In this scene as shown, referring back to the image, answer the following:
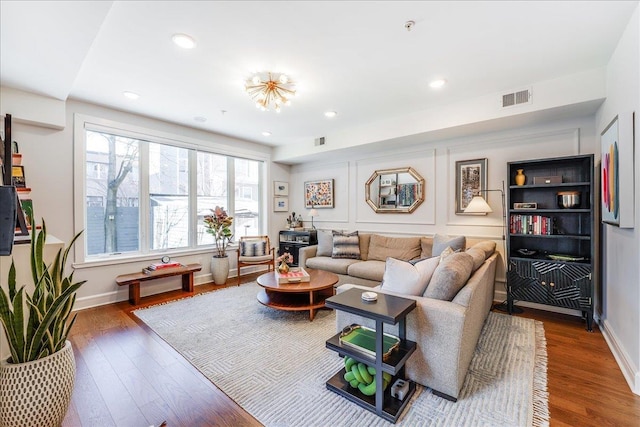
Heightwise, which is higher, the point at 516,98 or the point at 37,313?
the point at 516,98

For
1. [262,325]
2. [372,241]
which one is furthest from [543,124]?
[262,325]

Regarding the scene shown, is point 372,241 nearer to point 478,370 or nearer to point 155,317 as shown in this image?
point 478,370

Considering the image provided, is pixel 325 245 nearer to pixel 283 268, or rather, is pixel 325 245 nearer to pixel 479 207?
pixel 283 268

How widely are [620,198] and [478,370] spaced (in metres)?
1.76

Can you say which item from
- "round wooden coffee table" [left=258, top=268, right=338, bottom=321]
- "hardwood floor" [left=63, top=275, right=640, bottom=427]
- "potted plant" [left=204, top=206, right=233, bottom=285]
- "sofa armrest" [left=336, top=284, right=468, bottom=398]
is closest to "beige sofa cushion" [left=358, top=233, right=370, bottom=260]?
"round wooden coffee table" [left=258, top=268, right=338, bottom=321]

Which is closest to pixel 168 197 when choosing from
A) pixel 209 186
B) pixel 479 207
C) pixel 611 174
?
pixel 209 186

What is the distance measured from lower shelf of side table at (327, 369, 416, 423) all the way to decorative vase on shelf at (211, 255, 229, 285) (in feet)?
10.4

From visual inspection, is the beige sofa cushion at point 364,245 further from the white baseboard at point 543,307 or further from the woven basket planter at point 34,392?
the woven basket planter at point 34,392

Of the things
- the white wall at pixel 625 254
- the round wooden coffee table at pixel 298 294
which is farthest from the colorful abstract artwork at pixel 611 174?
the round wooden coffee table at pixel 298 294

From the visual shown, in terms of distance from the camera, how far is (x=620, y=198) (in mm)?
2227

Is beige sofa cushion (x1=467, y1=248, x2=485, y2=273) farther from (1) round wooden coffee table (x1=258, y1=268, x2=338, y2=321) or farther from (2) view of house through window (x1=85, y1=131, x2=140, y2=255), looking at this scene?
(2) view of house through window (x1=85, y1=131, x2=140, y2=255)

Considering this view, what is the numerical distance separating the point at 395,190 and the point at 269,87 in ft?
8.91

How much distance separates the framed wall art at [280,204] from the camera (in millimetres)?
6055

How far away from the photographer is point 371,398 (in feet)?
5.89
